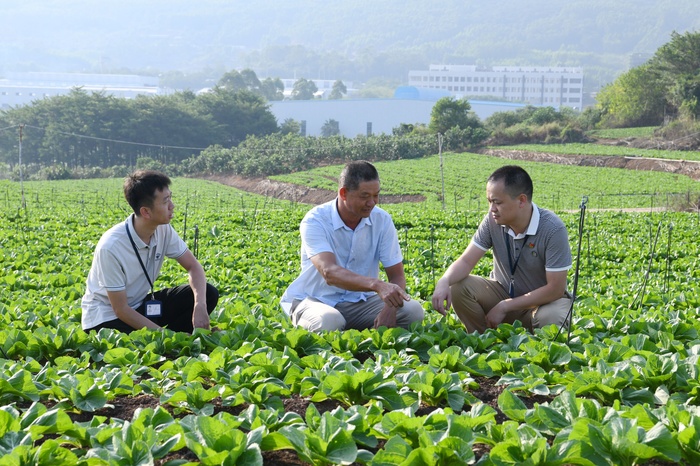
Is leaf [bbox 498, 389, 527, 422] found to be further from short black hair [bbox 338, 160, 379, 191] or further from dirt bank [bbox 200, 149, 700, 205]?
dirt bank [bbox 200, 149, 700, 205]

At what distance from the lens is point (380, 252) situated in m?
6.22

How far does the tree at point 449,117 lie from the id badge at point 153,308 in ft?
172

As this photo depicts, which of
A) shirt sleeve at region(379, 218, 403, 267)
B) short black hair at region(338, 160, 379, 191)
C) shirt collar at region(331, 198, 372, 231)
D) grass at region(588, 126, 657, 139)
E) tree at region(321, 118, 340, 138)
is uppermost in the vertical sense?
tree at region(321, 118, 340, 138)

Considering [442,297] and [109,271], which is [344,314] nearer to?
[442,297]

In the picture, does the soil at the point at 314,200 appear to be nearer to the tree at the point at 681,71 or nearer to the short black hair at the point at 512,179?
the short black hair at the point at 512,179

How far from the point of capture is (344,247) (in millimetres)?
6160

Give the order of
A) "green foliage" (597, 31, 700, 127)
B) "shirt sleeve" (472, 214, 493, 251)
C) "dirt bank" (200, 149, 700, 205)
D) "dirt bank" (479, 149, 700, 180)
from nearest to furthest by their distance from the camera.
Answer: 1. "shirt sleeve" (472, 214, 493, 251)
2. "dirt bank" (200, 149, 700, 205)
3. "dirt bank" (479, 149, 700, 180)
4. "green foliage" (597, 31, 700, 127)

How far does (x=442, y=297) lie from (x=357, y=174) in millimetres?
1069

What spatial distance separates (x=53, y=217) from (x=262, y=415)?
16043mm

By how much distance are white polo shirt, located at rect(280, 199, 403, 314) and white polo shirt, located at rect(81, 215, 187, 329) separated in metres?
0.97

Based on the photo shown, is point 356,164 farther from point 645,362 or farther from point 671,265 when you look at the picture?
point 671,265

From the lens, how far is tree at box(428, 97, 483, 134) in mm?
57875

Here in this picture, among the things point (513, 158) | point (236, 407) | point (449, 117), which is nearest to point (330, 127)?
point (449, 117)

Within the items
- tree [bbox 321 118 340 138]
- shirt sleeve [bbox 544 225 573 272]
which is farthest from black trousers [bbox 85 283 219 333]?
tree [bbox 321 118 340 138]
